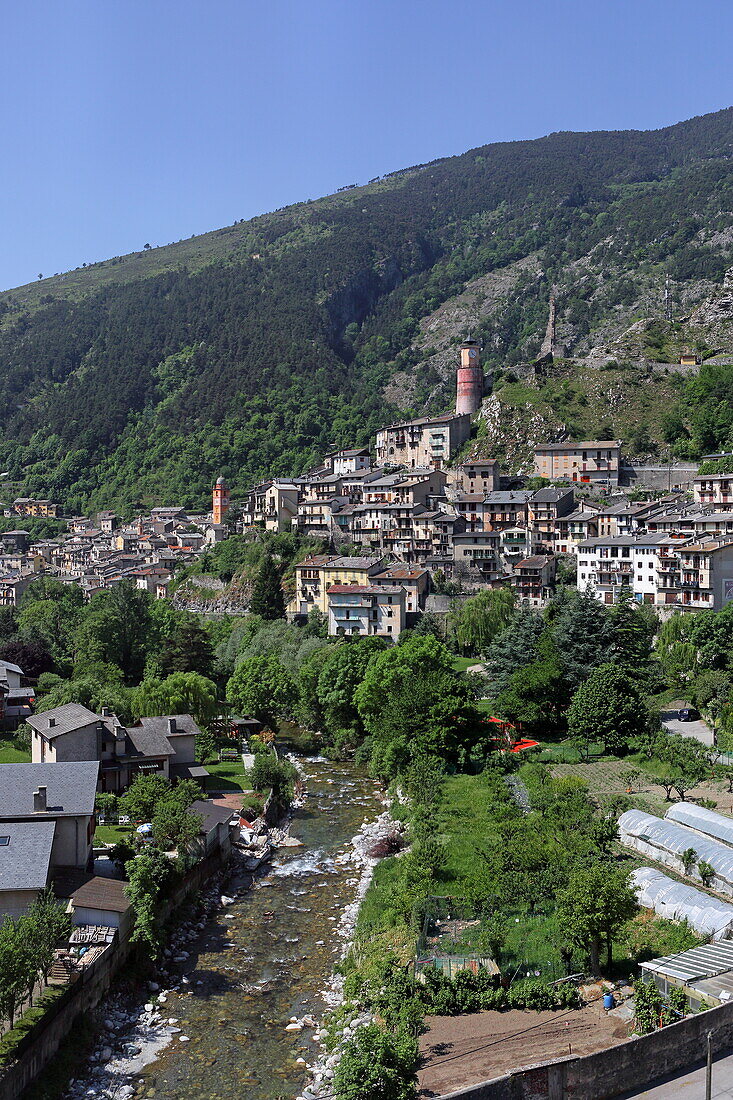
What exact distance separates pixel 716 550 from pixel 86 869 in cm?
4467

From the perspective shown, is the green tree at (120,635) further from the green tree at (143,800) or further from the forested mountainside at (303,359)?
the forested mountainside at (303,359)

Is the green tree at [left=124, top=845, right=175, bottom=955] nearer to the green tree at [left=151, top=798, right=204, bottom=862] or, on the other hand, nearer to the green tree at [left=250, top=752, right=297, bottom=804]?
Answer: the green tree at [left=151, top=798, right=204, bottom=862]

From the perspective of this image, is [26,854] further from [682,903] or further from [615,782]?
[615,782]

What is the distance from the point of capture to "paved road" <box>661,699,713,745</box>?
1771 inches

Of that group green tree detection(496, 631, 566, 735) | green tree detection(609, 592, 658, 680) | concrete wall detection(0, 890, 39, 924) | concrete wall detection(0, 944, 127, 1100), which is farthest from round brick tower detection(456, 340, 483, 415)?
concrete wall detection(0, 944, 127, 1100)

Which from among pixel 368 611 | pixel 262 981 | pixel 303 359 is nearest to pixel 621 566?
pixel 368 611

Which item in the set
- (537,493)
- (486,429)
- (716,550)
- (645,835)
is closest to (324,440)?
(486,429)

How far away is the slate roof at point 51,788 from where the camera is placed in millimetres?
29406

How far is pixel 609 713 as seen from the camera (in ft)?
150

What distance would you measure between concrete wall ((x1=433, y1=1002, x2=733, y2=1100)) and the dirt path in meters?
2.05

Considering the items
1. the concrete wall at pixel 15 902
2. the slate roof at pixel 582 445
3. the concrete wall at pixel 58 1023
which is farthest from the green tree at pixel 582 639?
the slate roof at pixel 582 445

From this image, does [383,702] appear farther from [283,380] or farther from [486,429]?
[283,380]

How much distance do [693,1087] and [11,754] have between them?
3651 cm

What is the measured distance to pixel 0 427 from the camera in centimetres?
18788
